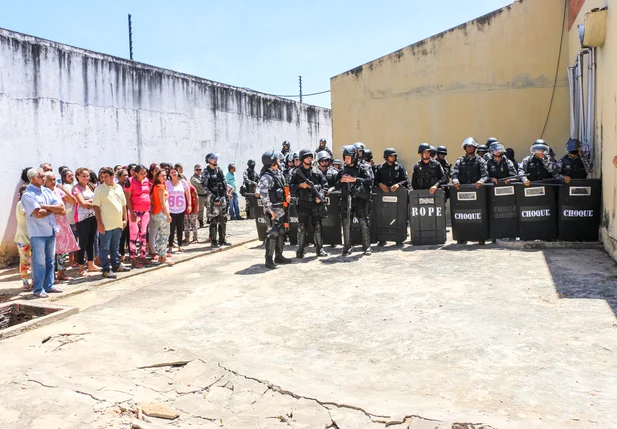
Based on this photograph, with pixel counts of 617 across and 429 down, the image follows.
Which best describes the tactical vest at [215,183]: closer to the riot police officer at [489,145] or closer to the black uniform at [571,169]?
the riot police officer at [489,145]

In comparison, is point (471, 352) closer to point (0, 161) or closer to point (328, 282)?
point (328, 282)

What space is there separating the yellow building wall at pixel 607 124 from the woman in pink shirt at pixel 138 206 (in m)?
7.13

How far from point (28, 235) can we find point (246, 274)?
3047 millimetres

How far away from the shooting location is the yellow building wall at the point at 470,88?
13.0 metres

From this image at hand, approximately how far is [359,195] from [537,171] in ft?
10.4

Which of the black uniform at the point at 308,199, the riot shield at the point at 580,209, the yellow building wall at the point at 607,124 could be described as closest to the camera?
the yellow building wall at the point at 607,124

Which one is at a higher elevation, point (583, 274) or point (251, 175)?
point (251, 175)

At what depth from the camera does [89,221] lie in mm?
8617

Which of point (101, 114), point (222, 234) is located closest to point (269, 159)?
point (222, 234)

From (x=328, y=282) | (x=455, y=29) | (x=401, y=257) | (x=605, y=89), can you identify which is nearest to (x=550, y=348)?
(x=328, y=282)

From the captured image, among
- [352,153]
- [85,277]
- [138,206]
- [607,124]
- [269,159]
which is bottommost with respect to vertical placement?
[85,277]

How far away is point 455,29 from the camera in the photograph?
13672 millimetres

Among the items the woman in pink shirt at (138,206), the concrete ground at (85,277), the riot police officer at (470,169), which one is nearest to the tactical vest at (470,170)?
the riot police officer at (470,169)

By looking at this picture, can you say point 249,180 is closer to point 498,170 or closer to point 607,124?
point 498,170
